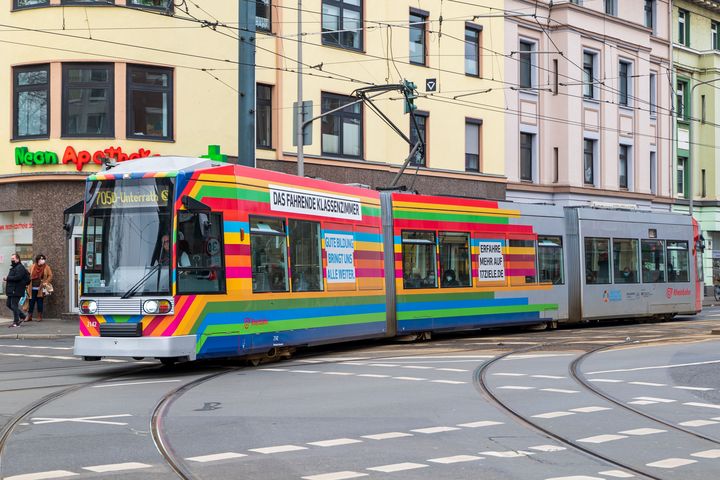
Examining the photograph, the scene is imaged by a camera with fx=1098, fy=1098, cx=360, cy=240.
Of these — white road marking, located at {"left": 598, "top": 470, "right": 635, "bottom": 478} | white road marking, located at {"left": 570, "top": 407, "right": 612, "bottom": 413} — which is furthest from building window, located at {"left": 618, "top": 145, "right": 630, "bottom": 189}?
white road marking, located at {"left": 598, "top": 470, "right": 635, "bottom": 478}

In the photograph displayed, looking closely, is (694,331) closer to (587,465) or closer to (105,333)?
(105,333)

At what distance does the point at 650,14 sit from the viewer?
49.3 meters

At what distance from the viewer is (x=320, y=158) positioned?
32.7 meters

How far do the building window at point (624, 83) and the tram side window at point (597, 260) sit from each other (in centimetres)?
1943

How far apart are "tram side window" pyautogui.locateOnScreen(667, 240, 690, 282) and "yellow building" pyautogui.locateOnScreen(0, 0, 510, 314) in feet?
25.6

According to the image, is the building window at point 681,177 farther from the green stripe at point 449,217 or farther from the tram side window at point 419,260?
the tram side window at point 419,260

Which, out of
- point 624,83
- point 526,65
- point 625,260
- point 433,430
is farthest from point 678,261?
point 433,430

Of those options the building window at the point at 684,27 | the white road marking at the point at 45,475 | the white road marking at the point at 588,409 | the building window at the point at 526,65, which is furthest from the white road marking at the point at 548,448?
the building window at the point at 684,27

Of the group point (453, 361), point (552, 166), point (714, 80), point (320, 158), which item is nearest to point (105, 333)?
point (453, 361)

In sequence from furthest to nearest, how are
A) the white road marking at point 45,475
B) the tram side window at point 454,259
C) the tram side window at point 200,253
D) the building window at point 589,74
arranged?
the building window at point 589,74 → the tram side window at point 454,259 → the tram side window at point 200,253 → the white road marking at point 45,475

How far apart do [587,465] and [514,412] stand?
288 cm

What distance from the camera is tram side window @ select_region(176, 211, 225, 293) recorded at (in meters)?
15.5

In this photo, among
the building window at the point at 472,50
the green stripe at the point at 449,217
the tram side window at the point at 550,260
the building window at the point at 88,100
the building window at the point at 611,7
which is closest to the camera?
the green stripe at the point at 449,217

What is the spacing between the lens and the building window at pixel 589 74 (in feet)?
144
